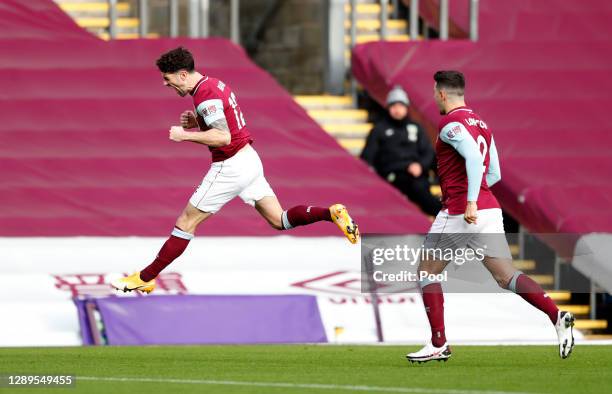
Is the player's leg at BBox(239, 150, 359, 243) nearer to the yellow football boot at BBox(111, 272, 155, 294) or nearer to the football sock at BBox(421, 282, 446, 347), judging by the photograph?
the yellow football boot at BBox(111, 272, 155, 294)

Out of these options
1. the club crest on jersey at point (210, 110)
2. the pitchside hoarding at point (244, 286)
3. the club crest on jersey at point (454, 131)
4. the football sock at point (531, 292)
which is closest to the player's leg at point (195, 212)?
the club crest on jersey at point (210, 110)

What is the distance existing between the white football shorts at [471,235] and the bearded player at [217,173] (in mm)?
1361

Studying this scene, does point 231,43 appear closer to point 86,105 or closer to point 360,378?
point 86,105

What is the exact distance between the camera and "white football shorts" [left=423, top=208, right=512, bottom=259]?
31.9 feet

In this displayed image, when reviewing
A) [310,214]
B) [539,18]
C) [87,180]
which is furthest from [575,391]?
[539,18]

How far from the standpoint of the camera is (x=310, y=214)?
439 inches

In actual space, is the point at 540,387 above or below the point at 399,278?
above

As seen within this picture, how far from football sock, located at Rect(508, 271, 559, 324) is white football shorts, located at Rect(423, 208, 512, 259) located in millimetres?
186

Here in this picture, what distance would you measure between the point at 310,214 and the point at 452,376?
Result: 2.41 m

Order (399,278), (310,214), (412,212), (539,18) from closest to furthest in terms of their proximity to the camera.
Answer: (310,214) < (399,278) < (412,212) < (539,18)

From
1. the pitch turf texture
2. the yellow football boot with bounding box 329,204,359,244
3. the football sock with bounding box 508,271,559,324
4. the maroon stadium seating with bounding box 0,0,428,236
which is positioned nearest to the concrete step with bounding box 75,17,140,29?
the maroon stadium seating with bounding box 0,0,428,236

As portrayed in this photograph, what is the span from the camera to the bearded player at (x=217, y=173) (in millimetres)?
Result: 10672

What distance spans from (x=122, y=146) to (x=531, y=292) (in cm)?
794

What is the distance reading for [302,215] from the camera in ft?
36.4
